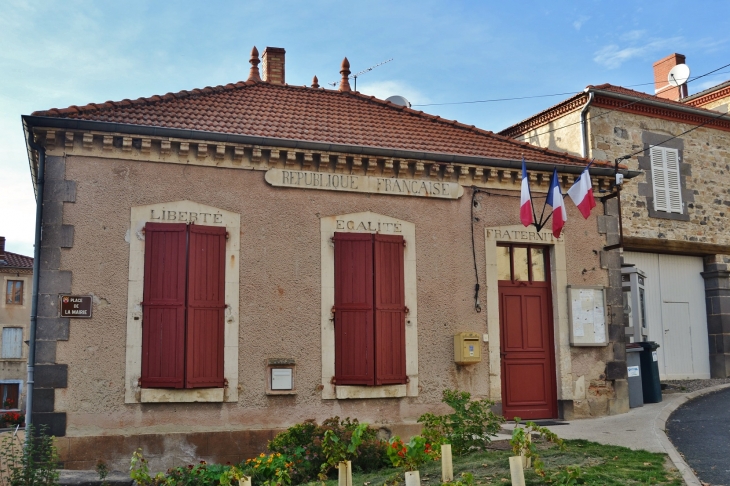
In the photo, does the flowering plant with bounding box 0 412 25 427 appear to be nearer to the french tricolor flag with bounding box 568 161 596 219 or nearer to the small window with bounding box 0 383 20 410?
the small window with bounding box 0 383 20 410

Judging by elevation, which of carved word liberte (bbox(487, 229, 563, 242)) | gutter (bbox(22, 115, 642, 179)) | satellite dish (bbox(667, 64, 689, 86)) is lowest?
carved word liberte (bbox(487, 229, 563, 242))

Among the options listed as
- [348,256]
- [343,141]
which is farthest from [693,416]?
[343,141]

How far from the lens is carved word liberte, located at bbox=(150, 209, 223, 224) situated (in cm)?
915

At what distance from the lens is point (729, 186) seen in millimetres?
16062

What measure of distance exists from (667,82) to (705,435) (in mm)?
12700

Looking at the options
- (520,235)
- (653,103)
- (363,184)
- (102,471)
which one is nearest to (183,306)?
(102,471)

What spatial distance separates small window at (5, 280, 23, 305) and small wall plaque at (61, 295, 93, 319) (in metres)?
27.7

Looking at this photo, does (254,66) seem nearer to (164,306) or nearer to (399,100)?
(399,100)

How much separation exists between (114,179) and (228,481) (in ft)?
14.3

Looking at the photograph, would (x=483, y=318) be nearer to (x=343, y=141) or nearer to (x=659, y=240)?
(x=343, y=141)

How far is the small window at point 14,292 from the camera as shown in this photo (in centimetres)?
3326

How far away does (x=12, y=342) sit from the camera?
33.4m

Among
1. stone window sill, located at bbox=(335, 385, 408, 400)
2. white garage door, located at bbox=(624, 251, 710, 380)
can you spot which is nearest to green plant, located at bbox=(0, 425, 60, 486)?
stone window sill, located at bbox=(335, 385, 408, 400)

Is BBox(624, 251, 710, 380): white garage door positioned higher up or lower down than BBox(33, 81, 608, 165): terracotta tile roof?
lower down
